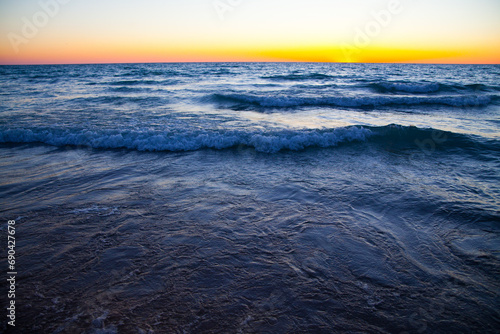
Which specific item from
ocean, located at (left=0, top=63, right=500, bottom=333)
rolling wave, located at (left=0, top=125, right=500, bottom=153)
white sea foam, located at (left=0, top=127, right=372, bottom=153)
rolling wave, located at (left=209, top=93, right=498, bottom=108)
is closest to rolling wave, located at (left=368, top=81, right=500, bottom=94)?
rolling wave, located at (left=209, top=93, right=498, bottom=108)

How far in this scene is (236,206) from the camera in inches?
191

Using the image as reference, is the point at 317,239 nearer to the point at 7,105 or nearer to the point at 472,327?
the point at 472,327

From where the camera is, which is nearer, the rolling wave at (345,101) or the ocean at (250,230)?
the ocean at (250,230)

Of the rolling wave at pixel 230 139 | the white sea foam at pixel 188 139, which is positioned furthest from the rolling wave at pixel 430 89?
the white sea foam at pixel 188 139

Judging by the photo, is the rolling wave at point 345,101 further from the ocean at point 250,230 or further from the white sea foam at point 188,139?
the ocean at point 250,230

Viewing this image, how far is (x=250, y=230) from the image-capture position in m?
4.09

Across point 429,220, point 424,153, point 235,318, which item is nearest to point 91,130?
point 235,318

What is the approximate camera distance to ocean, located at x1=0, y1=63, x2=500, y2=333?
8.80ft

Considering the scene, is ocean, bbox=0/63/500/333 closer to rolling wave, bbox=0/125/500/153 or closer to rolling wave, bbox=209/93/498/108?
rolling wave, bbox=0/125/500/153

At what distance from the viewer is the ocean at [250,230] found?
8.80 ft

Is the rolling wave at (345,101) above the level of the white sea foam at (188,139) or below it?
above

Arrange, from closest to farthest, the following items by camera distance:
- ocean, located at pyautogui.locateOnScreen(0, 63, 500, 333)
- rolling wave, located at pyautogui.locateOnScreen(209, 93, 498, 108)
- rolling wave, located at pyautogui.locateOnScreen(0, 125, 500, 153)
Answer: ocean, located at pyautogui.locateOnScreen(0, 63, 500, 333) → rolling wave, located at pyautogui.locateOnScreen(0, 125, 500, 153) → rolling wave, located at pyautogui.locateOnScreen(209, 93, 498, 108)

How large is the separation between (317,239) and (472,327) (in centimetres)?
183

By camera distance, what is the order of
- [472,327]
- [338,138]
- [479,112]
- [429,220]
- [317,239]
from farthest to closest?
[479,112], [338,138], [429,220], [317,239], [472,327]
